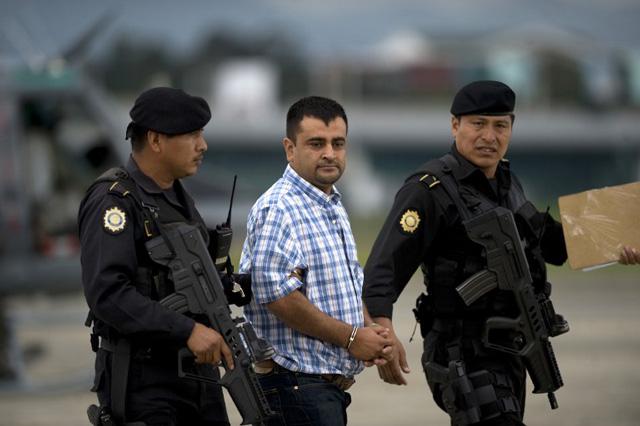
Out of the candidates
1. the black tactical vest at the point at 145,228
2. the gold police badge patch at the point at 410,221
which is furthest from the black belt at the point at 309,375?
the gold police badge patch at the point at 410,221

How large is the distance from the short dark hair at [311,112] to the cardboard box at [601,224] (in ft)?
3.44

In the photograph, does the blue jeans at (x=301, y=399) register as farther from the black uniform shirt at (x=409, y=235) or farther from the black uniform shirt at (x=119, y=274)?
Result: the black uniform shirt at (x=119, y=274)

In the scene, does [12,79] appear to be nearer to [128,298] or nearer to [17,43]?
[17,43]

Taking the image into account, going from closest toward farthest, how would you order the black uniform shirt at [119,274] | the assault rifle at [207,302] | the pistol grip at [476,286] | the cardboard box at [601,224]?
the black uniform shirt at [119,274] < the assault rifle at [207,302] < the pistol grip at [476,286] < the cardboard box at [601,224]

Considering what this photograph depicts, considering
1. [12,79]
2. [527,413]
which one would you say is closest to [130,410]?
[527,413]

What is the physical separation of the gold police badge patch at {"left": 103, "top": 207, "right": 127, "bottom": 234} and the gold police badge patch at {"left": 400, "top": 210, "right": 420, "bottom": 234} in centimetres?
124

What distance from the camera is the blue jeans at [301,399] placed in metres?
4.50

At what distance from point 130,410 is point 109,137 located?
8005mm

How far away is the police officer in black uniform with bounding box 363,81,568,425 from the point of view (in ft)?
16.0

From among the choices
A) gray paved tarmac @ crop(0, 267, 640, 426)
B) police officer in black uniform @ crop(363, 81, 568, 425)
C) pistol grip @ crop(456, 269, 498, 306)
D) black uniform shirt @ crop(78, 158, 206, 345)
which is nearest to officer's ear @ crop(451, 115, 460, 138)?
police officer in black uniform @ crop(363, 81, 568, 425)

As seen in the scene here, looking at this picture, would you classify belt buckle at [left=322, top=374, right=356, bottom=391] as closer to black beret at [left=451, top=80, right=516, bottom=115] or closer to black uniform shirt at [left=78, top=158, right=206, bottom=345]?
black uniform shirt at [left=78, top=158, right=206, bottom=345]

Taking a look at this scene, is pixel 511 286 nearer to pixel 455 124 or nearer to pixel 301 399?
pixel 455 124

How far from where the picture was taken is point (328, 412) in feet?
14.8

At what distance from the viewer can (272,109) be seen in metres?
76.6
